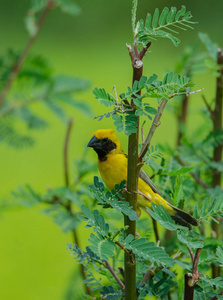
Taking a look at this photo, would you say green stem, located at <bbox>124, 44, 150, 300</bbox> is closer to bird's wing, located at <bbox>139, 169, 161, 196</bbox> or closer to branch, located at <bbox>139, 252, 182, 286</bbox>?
branch, located at <bbox>139, 252, 182, 286</bbox>

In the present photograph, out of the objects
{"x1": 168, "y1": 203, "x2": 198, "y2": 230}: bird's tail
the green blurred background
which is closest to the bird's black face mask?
the green blurred background

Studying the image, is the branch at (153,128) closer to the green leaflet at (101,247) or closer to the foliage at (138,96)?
the foliage at (138,96)

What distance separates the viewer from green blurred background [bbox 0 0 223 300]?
2.77 metres

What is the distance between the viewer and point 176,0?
17.9ft

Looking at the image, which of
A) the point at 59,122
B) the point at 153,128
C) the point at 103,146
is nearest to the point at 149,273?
the point at 153,128

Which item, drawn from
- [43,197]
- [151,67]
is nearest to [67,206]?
[43,197]

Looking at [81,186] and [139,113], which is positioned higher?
[139,113]

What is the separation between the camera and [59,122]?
5270 mm

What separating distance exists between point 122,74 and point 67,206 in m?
5.20

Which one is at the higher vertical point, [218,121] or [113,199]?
[218,121]

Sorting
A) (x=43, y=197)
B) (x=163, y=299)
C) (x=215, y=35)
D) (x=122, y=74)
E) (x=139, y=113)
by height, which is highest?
(x=215, y=35)

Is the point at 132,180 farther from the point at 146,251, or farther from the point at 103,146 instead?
the point at 103,146

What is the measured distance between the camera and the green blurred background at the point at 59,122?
2.77m

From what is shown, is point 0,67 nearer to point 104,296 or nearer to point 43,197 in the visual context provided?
point 43,197
